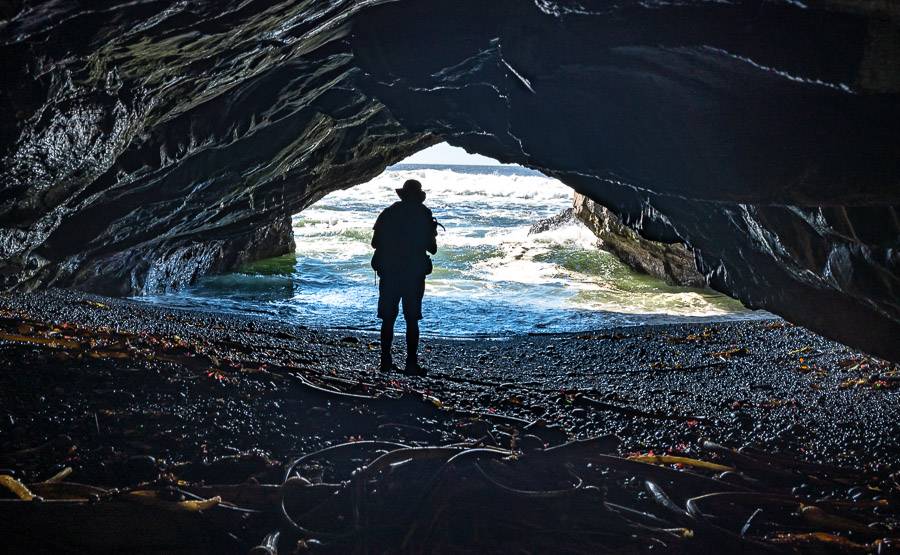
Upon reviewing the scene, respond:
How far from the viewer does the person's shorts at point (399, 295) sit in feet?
18.4

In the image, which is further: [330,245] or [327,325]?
[330,245]

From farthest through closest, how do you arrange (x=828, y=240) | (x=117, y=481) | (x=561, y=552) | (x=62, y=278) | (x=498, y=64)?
(x=62, y=278)
(x=498, y=64)
(x=828, y=240)
(x=117, y=481)
(x=561, y=552)

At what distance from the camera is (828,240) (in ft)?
12.7

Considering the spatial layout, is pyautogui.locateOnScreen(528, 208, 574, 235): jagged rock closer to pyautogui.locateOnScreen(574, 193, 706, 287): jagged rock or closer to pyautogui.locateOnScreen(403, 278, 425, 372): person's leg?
pyautogui.locateOnScreen(574, 193, 706, 287): jagged rock

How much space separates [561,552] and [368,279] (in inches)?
426

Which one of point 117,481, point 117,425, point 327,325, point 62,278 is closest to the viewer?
point 117,481

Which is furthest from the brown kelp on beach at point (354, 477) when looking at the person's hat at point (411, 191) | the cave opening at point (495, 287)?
the cave opening at point (495, 287)

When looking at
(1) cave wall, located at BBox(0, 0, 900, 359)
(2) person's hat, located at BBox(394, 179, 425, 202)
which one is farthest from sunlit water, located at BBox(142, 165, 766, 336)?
Result: (2) person's hat, located at BBox(394, 179, 425, 202)

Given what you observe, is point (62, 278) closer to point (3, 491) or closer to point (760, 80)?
point (3, 491)

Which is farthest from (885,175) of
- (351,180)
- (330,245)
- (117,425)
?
(330,245)

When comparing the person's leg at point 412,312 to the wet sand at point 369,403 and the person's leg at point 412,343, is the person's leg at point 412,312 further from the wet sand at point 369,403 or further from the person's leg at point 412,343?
the wet sand at point 369,403

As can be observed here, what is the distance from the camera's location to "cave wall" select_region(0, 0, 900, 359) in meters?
2.83

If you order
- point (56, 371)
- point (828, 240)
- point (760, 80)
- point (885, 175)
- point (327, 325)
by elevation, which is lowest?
point (327, 325)

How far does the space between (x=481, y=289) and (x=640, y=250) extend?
12.6 ft
